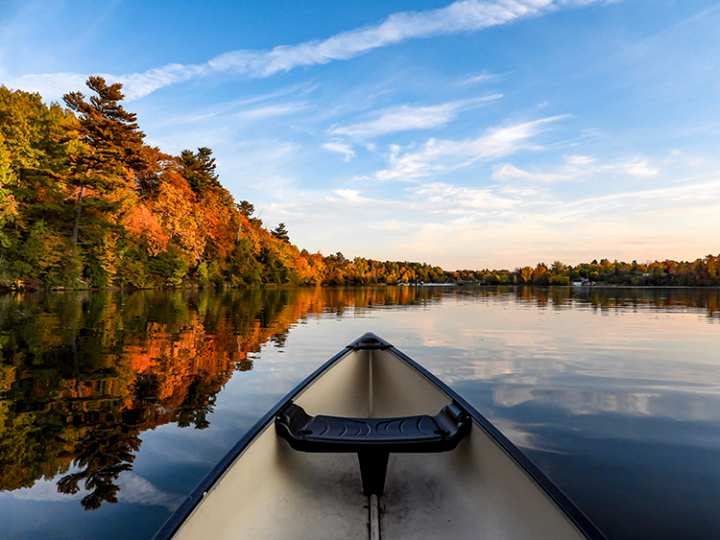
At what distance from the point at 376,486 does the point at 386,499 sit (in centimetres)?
29

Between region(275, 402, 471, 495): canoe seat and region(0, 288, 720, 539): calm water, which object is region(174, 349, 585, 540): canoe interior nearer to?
region(275, 402, 471, 495): canoe seat

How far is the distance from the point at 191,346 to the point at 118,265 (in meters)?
33.4

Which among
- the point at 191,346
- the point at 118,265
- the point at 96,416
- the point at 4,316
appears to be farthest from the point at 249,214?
the point at 96,416

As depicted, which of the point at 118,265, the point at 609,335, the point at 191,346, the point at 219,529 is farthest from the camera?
the point at 118,265

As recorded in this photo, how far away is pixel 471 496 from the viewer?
310cm

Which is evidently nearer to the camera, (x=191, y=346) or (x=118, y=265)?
(x=191, y=346)

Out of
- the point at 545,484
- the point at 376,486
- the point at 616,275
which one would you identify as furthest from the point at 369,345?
the point at 616,275

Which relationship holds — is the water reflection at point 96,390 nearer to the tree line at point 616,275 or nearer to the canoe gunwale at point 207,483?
the canoe gunwale at point 207,483

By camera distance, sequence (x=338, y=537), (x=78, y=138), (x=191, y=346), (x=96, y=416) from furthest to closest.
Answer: (x=78, y=138), (x=191, y=346), (x=96, y=416), (x=338, y=537)

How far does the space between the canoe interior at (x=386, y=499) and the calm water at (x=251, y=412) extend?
1.03 metres

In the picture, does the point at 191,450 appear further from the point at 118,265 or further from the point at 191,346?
the point at 118,265

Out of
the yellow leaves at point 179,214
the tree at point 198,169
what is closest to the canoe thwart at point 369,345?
the yellow leaves at point 179,214

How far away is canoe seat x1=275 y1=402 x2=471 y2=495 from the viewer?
9.58 ft

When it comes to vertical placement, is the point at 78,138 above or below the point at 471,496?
above
